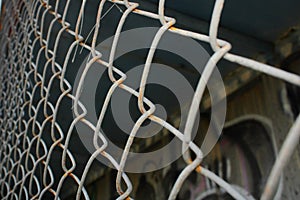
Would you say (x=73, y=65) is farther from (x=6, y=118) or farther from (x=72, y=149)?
(x=72, y=149)

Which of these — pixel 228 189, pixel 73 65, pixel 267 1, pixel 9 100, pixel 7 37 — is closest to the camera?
pixel 228 189

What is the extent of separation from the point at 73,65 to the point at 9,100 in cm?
38

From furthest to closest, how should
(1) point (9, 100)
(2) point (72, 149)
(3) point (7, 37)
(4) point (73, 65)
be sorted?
(2) point (72, 149) < (3) point (7, 37) < (1) point (9, 100) < (4) point (73, 65)

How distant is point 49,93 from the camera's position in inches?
44.9

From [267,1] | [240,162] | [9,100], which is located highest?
[267,1]

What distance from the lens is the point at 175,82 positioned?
1527mm

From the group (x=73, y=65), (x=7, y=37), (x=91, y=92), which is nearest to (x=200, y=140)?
(x=91, y=92)

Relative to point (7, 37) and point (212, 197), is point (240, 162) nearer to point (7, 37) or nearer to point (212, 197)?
point (212, 197)

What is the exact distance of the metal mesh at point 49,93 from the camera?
0.33 metres

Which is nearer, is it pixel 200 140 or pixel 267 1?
pixel 267 1

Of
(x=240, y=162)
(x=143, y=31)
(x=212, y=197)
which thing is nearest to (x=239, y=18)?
(x=143, y=31)

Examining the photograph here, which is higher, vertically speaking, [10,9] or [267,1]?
[10,9]

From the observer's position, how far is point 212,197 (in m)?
1.58

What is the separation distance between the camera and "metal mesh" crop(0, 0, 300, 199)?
13.2 inches
